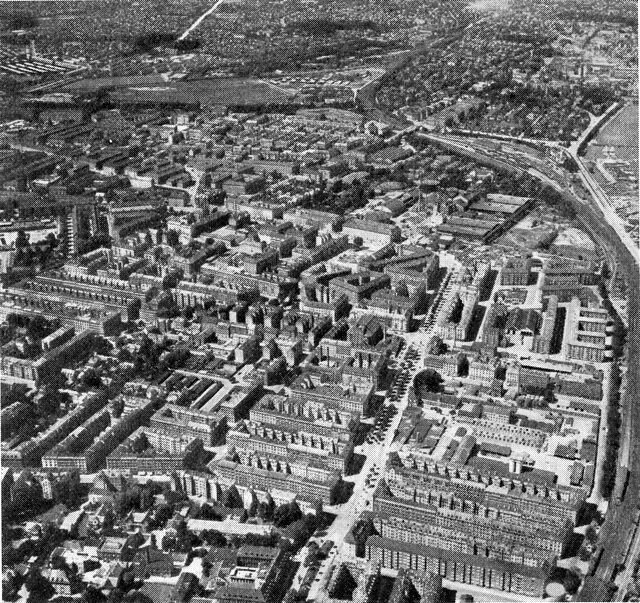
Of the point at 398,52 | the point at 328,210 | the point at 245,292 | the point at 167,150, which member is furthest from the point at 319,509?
the point at 398,52

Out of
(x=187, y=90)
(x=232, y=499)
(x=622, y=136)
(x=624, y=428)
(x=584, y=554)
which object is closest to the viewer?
(x=584, y=554)

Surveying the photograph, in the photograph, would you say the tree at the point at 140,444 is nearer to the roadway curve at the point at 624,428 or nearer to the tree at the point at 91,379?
the tree at the point at 91,379

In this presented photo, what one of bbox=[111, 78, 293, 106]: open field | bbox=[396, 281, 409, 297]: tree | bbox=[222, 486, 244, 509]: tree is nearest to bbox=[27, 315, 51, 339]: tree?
bbox=[222, 486, 244, 509]: tree

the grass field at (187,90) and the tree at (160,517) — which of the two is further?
the grass field at (187,90)

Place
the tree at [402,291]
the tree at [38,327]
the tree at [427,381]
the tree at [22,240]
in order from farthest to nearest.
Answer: the tree at [22,240], the tree at [402,291], the tree at [38,327], the tree at [427,381]

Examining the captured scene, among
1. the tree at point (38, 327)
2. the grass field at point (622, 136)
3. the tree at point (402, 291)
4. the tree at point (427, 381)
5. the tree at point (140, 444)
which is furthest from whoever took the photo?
the grass field at point (622, 136)

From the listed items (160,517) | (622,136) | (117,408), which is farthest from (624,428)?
(622,136)

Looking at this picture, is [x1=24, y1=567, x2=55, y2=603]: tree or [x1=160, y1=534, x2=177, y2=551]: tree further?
[x1=160, y1=534, x2=177, y2=551]: tree

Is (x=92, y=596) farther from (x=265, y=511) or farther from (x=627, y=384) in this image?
(x=627, y=384)

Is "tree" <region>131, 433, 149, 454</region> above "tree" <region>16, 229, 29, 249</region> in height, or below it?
below

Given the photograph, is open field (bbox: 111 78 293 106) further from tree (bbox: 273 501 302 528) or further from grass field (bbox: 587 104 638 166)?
tree (bbox: 273 501 302 528)

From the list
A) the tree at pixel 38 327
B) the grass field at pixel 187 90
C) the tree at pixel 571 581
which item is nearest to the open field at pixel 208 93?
the grass field at pixel 187 90
